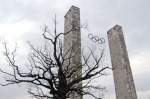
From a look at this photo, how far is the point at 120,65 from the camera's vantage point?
46.4ft

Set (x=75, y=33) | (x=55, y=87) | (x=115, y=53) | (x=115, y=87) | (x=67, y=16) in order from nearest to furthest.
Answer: (x=55, y=87)
(x=75, y=33)
(x=67, y=16)
(x=115, y=87)
(x=115, y=53)

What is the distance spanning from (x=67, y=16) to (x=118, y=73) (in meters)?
5.69

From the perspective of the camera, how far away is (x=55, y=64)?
19.4ft

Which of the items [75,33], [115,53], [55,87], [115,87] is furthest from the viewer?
[115,53]

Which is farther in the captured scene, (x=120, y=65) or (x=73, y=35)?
(x=120, y=65)

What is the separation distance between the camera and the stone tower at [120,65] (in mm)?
13133

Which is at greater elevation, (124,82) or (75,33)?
(75,33)

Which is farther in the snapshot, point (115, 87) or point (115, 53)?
point (115, 53)

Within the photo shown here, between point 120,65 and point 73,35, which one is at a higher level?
point 73,35

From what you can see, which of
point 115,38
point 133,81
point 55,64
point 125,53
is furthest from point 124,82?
point 55,64

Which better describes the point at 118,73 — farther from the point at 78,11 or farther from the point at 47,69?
the point at 47,69

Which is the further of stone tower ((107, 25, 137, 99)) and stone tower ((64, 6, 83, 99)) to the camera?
stone tower ((107, 25, 137, 99))

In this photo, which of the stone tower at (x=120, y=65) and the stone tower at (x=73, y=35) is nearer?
the stone tower at (x=73, y=35)

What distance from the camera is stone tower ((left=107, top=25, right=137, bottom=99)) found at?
13.1 meters
